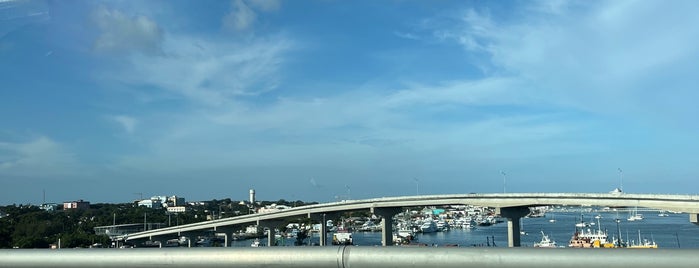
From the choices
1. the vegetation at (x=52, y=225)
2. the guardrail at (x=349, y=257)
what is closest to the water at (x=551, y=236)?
the vegetation at (x=52, y=225)

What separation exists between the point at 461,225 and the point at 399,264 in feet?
354

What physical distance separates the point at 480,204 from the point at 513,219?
4234mm

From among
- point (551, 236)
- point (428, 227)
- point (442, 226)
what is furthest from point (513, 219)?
point (442, 226)

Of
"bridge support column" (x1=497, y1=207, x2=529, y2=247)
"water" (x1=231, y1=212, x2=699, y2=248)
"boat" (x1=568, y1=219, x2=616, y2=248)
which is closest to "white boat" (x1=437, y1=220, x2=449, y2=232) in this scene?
"water" (x1=231, y1=212, x2=699, y2=248)

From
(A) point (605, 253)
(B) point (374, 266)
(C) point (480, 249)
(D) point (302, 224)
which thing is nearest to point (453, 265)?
(C) point (480, 249)

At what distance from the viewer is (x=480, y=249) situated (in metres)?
2.38

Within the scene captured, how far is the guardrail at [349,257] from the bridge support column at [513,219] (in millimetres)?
41060

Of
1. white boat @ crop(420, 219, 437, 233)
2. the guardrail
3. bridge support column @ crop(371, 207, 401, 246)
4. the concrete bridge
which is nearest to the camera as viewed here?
the guardrail

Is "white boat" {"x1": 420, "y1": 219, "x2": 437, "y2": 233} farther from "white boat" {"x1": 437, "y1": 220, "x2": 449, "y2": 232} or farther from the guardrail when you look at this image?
the guardrail

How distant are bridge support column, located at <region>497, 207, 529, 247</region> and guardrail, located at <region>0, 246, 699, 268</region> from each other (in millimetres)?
41060

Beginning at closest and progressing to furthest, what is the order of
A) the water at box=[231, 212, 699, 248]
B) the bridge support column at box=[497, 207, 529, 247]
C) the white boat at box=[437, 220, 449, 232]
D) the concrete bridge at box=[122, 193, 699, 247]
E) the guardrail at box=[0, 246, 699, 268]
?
the guardrail at box=[0, 246, 699, 268] → the concrete bridge at box=[122, 193, 699, 247] → the bridge support column at box=[497, 207, 529, 247] → the water at box=[231, 212, 699, 248] → the white boat at box=[437, 220, 449, 232]

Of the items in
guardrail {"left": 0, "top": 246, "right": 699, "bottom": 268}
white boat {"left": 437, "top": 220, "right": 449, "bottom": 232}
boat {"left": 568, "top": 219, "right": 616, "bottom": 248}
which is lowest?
white boat {"left": 437, "top": 220, "right": 449, "bottom": 232}

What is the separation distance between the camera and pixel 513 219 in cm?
4350

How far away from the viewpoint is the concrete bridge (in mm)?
38844
